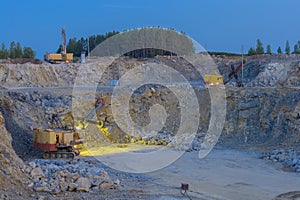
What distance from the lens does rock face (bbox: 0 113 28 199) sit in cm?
1030

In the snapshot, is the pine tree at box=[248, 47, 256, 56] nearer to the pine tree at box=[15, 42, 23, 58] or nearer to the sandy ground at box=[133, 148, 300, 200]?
the pine tree at box=[15, 42, 23, 58]

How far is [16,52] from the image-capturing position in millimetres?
55719

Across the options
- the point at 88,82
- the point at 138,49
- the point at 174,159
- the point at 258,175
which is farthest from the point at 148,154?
the point at 138,49

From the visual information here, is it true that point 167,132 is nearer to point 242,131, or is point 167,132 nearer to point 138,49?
point 242,131

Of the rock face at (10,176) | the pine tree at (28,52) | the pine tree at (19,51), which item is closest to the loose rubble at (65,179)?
the rock face at (10,176)

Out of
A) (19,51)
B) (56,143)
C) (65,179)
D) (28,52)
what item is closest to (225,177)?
(65,179)

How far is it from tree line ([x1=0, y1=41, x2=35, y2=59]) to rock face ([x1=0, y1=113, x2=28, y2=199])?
148 feet

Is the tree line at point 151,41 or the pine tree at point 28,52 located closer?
the tree line at point 151,41

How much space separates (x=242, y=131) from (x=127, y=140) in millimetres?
5676

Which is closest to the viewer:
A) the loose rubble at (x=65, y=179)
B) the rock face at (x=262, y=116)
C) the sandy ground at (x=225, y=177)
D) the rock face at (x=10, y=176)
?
the rock face at (x=10, y=176)

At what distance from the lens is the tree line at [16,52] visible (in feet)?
180

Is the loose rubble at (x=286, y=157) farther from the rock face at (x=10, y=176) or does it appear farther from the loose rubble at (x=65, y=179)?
the rock face at (x=10, y=176)

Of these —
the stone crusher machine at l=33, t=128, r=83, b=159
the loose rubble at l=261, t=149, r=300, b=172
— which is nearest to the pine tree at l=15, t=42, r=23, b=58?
the stone crusher machine at l=33, t=128, r=83, b=159

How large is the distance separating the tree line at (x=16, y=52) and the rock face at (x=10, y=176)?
45085 mm
